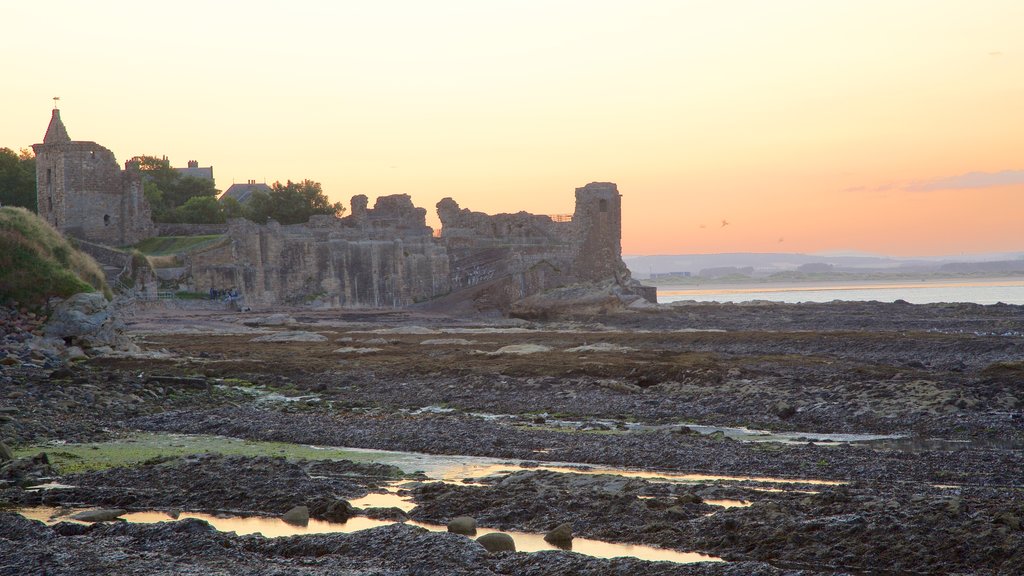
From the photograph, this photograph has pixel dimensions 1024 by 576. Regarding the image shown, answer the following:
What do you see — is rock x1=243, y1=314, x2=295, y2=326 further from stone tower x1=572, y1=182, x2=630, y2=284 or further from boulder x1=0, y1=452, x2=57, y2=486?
boulder x1=0, y1=452, x2=57, y2=486

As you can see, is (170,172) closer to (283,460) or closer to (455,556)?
(283,460)

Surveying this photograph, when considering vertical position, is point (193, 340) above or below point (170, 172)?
below

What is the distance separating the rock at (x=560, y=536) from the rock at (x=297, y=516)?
8.92ft

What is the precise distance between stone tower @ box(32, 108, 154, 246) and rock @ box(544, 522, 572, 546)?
46.5 meters

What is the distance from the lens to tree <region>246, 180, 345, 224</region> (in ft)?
224

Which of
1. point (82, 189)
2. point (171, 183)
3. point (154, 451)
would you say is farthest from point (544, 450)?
point (171, 183)

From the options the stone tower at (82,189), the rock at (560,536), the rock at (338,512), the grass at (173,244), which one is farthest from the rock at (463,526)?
the stone tower at (82,189)

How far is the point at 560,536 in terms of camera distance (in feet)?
34.8

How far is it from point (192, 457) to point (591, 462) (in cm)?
544

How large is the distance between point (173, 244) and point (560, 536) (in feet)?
154

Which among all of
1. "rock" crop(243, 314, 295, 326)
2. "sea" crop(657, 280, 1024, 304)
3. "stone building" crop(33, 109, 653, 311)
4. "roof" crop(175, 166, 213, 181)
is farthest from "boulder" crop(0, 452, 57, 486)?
"roof" crop(175, 166, 213, 181)

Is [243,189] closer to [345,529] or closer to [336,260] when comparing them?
[336,260]

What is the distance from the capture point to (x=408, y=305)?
59719 millimetres

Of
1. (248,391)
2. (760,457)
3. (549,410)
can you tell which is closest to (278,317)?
(248,391)
